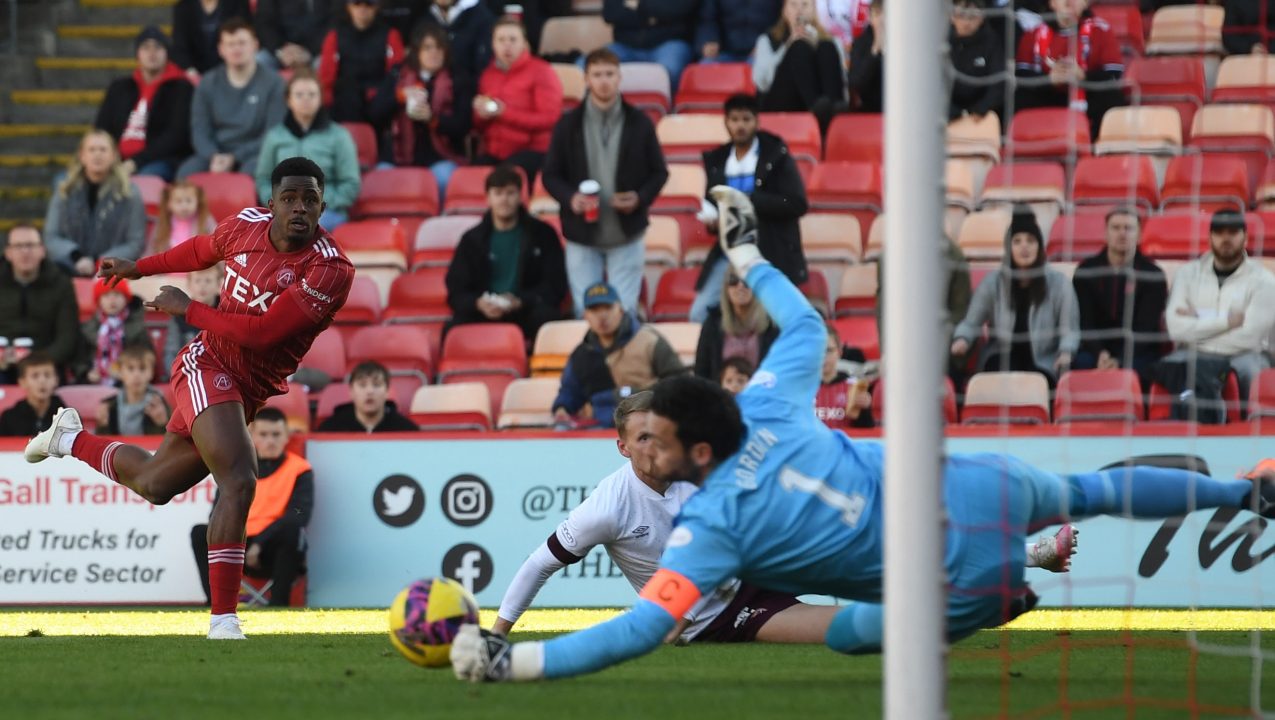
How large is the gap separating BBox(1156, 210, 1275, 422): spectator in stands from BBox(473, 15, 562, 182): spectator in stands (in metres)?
6.07

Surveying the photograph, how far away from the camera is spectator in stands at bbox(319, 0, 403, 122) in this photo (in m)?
16.1

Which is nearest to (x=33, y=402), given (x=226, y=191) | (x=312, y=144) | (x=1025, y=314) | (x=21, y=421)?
(x=21, y=421)

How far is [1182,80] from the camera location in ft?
46.7

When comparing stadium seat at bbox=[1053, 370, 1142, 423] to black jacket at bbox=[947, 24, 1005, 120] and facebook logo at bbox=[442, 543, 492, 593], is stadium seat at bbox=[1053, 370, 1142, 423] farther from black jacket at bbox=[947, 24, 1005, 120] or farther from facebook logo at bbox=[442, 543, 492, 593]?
facebook logo at bbox=[442, 543, 492, 593]

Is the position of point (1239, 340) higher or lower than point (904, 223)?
lower

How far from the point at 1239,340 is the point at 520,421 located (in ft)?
16.4

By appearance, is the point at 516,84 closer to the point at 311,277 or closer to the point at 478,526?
the point at 478,526

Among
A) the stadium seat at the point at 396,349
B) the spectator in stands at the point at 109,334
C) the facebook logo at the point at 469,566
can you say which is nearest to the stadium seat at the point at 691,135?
the stadium seat at the point at 396,349

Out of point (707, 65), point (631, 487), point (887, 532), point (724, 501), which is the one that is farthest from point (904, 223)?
point (707, 65)

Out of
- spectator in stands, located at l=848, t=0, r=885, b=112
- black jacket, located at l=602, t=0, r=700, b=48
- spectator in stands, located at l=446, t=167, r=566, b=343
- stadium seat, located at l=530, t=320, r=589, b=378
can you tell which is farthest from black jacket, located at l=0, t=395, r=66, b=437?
spectator in stands, located at l=848, t=0, r=885, b=112

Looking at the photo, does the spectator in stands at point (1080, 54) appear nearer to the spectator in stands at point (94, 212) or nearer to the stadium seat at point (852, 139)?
the stadium seat at point (852, 139)

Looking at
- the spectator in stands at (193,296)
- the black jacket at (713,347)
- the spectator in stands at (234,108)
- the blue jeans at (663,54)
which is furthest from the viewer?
the blue jeans at (663,54)

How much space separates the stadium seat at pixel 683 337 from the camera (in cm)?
1336

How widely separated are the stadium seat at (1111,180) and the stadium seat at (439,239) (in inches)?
188
